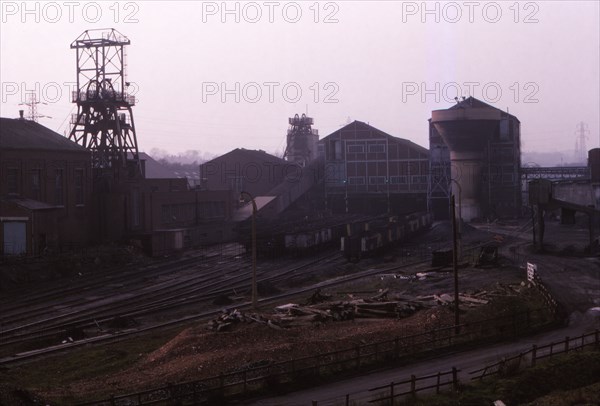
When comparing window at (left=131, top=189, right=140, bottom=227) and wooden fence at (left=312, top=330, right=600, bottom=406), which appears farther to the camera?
window at (left=131, top=189, right=140, bottom=227)

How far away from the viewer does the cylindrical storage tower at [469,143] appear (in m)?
74.2

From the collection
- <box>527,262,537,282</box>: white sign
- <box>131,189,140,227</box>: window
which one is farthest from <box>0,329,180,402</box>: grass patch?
<box>131,189,140,227</box>: window

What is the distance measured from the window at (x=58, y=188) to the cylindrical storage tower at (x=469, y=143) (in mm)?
37998

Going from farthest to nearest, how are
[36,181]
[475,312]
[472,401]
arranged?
[36,181] < [475,312] < [472,401]

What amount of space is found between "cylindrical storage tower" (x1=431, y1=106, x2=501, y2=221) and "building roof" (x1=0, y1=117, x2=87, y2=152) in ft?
121

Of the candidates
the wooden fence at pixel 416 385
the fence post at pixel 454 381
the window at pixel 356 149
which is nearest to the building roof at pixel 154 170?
the window at pixel 356 149

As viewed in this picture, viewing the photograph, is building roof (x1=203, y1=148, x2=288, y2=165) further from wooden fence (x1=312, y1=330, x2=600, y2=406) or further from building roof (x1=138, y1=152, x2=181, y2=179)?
wooden fence (x1=312, y1=330, x2=600, y2=406)

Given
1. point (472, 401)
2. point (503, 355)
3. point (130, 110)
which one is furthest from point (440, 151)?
point (472, 401)

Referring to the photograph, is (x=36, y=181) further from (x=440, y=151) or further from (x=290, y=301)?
(x=440, y=151)

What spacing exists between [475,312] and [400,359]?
636 cm

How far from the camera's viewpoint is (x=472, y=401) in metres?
17.5

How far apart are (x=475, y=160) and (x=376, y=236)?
3017 centimetres

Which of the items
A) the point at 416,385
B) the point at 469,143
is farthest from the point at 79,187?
the point at 469,143

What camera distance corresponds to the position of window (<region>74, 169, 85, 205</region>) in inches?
2069
